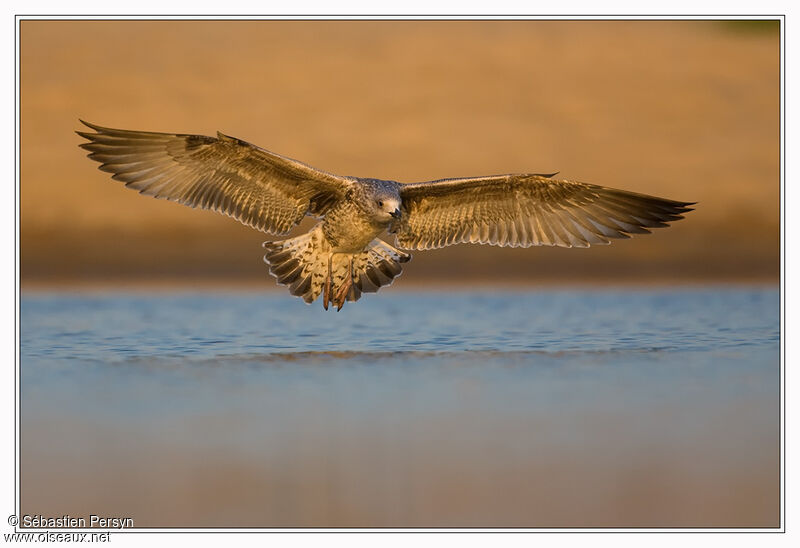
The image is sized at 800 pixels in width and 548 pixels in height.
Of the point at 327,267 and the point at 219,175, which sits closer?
the point at 219,175

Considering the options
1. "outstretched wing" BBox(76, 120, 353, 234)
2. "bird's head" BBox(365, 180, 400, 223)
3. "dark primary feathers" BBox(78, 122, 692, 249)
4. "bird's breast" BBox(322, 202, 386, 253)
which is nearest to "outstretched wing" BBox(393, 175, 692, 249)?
"dark primary feathers" BBox(78, 122, 692, 249)

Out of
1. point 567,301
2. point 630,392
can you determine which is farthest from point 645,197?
point 567,301

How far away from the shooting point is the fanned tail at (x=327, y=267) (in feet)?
27.9

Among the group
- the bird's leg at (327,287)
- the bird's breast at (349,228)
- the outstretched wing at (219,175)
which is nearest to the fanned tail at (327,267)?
the bird's leg at (327,287)

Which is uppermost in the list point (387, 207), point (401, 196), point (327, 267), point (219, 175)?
point (219, 175)

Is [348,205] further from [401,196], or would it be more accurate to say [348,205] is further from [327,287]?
[327,287]

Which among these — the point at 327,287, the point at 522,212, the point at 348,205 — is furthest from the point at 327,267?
the point at 522,212

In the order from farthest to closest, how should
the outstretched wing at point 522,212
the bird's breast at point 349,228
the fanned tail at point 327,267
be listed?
the fanned tail at point 327,267
the outstretched wing at point 522,212
the bird's breast at point 349,228

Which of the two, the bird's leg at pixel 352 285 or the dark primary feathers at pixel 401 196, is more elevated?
the dark primary feathers at pixel 401 196

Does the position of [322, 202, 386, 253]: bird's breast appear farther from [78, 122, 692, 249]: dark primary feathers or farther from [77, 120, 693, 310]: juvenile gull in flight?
[78, 122, 692, 249]: dark primary feathers

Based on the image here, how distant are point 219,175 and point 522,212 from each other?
229 cm

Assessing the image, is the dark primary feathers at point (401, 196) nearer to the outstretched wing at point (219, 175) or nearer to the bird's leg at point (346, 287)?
the outstretched wing at point (219, 175)

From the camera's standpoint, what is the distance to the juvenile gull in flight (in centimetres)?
800

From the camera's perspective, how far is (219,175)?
814 cm
